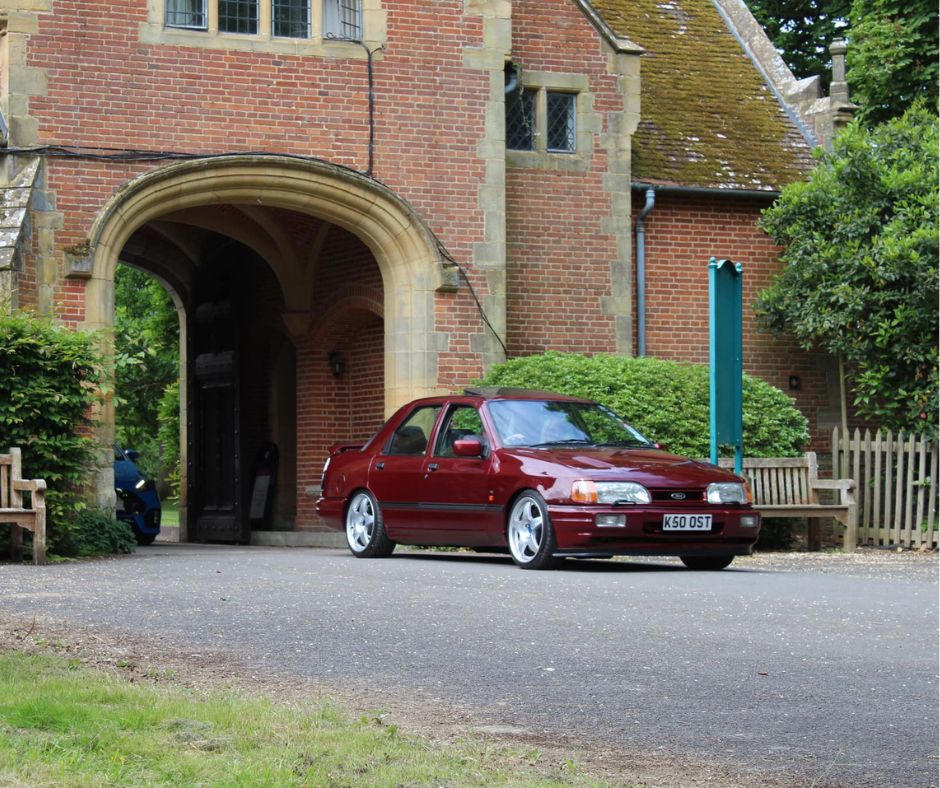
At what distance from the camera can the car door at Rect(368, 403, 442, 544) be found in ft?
49.6

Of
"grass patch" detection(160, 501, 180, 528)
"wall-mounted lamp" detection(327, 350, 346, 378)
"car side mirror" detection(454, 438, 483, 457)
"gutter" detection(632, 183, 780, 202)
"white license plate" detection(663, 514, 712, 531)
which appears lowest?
"grass patch" detection(160, 501, 180, 528)

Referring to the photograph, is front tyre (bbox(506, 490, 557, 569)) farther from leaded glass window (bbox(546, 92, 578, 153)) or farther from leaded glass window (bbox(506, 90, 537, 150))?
leaded glass window (bbox(546, 92, 578, 153))

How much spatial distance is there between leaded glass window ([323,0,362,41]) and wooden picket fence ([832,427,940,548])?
7579mm

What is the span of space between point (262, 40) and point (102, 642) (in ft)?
40.4

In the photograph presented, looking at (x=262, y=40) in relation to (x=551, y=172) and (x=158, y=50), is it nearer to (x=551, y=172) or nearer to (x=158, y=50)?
(x=158, y=50)

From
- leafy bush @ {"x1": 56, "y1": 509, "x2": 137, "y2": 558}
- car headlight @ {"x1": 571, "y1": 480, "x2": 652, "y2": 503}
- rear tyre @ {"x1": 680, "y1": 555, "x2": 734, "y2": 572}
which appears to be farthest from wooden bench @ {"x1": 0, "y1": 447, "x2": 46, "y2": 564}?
rear tyre @ {"x1": 680, "y1": 555, "x2": 734, "y2": 572}

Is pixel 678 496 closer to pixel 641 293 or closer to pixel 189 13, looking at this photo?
pixel 641 293

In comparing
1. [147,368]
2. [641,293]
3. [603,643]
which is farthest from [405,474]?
[147,368]

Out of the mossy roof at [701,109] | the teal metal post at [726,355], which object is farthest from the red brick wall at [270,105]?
the teal metal post at [726,355]

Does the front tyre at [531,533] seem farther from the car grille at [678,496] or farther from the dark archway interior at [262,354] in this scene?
the dark archway interior at [262,354]

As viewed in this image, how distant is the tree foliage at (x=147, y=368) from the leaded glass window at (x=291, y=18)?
1342cm

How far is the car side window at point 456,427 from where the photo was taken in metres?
15.0

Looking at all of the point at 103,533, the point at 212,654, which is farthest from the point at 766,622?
the point at 103,533

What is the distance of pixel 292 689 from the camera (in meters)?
7.11
